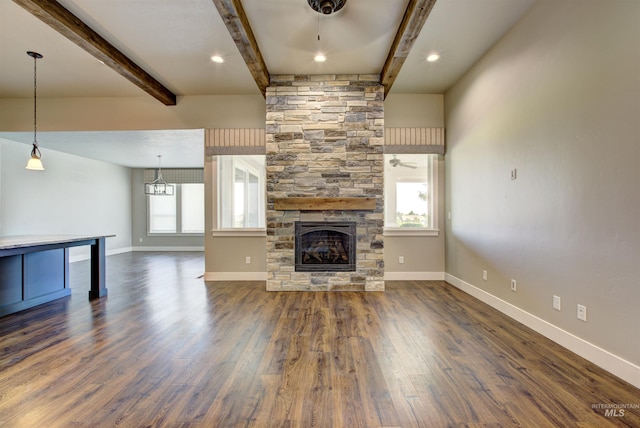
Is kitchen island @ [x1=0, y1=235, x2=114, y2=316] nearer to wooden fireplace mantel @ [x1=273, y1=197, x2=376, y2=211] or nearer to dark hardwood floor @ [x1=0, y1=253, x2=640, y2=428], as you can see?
dark hardwood floor @ [x1=0, y1=253, x2=640, y2=428]

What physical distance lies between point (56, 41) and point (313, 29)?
2770 mm

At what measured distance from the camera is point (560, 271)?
238cm

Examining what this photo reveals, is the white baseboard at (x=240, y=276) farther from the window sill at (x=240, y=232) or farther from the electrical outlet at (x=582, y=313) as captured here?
the electrical outlet at (x=582, y=313)

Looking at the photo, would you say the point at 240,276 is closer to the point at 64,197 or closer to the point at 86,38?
the point at 86,38

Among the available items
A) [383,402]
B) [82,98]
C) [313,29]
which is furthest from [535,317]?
[82,98]

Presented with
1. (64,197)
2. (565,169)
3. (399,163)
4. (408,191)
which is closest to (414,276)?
(408,191)

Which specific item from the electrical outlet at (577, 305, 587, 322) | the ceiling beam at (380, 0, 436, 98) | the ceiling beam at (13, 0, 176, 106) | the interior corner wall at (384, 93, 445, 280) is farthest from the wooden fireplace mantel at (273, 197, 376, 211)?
the ceiling beam at (13, 0, 176, 106)

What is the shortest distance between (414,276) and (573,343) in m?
2.41

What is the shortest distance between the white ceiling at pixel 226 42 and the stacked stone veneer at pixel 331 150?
255 mm

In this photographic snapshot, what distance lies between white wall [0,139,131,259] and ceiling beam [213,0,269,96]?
5.82 meters

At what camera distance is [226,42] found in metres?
3.17

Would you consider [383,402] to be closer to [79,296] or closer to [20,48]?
[79,296]

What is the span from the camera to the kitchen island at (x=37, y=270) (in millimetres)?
3100

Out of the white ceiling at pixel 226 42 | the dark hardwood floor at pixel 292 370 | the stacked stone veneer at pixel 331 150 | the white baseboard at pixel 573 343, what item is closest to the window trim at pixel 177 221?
the white ceiling at pixel 226 42
